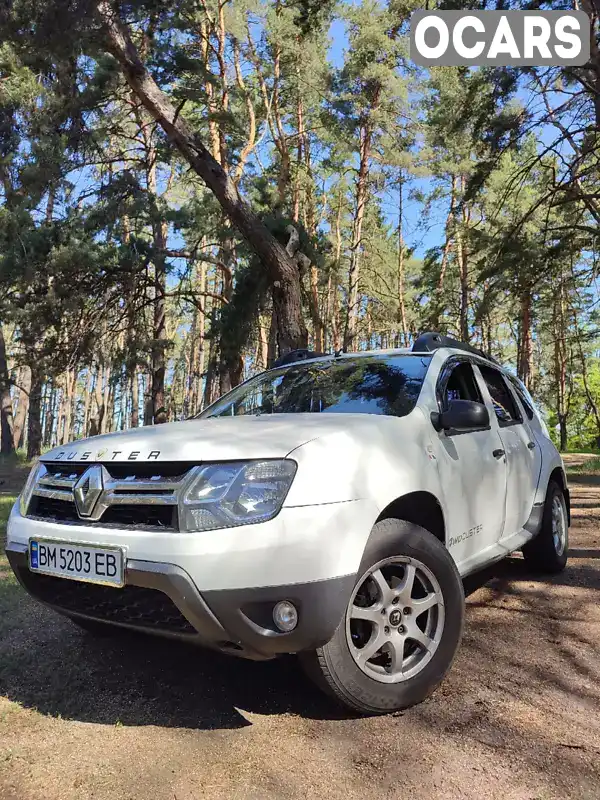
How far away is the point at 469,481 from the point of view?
328cm

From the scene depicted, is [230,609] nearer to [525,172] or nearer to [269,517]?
[269,517]

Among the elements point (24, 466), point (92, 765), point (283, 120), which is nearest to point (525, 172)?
point (92, 765)

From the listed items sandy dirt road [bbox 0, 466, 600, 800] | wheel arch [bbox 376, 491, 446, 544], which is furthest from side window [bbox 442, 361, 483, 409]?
sandy dirt road [bbox 0, 466, 600, 800]

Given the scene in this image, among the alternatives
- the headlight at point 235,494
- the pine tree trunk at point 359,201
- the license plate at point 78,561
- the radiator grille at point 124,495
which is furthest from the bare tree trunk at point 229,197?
the pine tree trunk at point 359,201

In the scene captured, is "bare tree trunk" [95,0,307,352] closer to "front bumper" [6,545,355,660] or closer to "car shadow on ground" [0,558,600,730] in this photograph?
"car shadow on ground" [0,558,600,730]

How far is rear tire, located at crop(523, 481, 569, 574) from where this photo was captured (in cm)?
461

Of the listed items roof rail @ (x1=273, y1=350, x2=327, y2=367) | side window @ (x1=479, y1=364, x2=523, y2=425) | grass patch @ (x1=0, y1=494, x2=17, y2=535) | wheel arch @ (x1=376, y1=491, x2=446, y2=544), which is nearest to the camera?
wheel arch @ (x1=376, y1=491, x2=446, y2=544)

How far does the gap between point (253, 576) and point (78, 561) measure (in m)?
0.79

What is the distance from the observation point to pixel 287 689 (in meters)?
2.80

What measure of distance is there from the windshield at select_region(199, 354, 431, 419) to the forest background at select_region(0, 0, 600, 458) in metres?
4.70

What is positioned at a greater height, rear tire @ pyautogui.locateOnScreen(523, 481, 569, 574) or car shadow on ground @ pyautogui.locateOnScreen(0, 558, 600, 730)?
rear tire @ pyautogui.locateOnScreen(523, 481, 569, 574)

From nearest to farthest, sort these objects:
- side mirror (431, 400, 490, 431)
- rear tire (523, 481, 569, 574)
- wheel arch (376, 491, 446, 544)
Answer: wheel arch (376, 491, 446, 544) → side mirror (431, 400, 490, 431) → rear tire (523, 481, 569, 574)

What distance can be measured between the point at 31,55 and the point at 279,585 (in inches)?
359

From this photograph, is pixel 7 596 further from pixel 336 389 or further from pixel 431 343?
pixel 431 343
